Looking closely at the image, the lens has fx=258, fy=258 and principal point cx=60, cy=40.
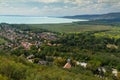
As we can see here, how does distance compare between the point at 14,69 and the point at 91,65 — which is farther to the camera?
the point at 91,65

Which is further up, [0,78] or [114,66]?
[0,78]

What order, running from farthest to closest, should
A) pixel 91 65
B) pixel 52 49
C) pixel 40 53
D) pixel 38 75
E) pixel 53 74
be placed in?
pixel 52 49 < pixel 40 53 < pixel 91 65 < pixel 53 74 < pixel 38 75

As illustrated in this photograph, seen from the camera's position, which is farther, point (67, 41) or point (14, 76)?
point (67, 41)

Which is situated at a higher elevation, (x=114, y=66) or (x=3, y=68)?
(x=3, y=68)

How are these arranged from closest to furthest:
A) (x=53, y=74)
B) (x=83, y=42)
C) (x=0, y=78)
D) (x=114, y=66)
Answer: (x=0, y=78), (x=53, y=74), (x=114, y=66), (x=83, y=42)

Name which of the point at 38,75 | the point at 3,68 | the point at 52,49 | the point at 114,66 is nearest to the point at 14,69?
the point at 3,68

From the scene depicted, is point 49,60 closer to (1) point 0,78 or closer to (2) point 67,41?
(1) point 0,78

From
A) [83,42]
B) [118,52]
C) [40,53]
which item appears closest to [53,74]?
[40,53]

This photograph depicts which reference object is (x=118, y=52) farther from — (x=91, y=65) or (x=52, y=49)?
(x=91, y=65)

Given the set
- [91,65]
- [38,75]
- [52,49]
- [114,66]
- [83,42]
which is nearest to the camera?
[38,75]
